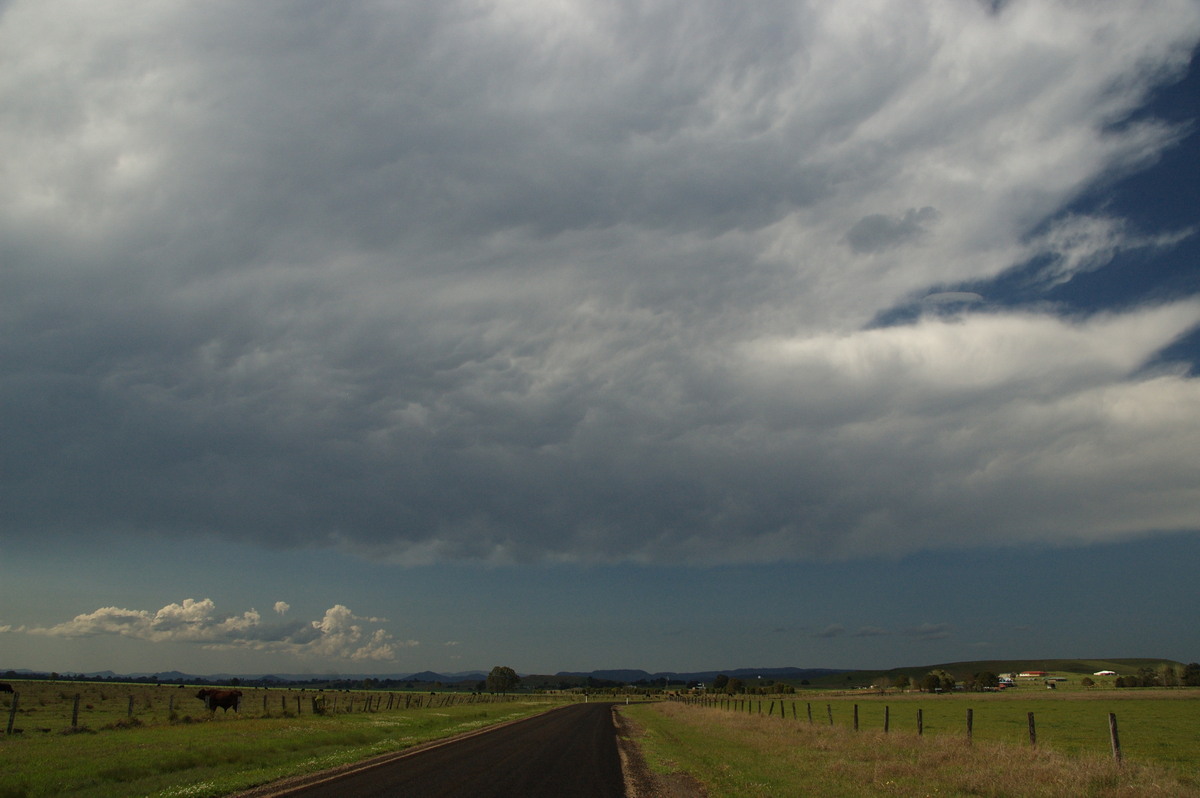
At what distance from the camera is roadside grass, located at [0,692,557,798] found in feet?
59.4

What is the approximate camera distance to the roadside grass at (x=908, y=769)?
16969 millimetres

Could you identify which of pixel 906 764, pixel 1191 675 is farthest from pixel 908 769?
pixel 1191 675

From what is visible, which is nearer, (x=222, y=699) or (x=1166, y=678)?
(x=222, y=699)

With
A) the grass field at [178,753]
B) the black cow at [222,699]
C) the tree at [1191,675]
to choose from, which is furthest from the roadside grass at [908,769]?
the tree at [1191,675]

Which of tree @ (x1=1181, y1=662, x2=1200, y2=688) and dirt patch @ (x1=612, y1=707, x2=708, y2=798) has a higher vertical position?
dirt patch @ (x1=612, y1=707, x2=708, y2=798)

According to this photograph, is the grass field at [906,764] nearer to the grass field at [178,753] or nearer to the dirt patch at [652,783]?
the dirt patch at [652,783]

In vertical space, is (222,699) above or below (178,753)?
below

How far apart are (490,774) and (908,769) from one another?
12.8 metres

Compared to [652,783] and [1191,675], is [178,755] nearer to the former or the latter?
[652,783]

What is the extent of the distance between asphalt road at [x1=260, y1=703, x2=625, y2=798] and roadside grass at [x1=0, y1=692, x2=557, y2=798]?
250 cm

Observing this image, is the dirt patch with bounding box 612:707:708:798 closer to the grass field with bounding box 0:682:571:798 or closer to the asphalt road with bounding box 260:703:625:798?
the asphalt road with bounding box 260:703:625:798

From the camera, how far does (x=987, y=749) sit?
2227 cm

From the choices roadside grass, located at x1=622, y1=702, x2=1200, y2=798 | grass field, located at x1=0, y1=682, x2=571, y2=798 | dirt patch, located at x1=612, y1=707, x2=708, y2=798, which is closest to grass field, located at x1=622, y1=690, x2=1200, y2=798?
roadside grass, located at x1=622, y1=702, x2=1200, y2=798

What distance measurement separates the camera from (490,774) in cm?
2028
